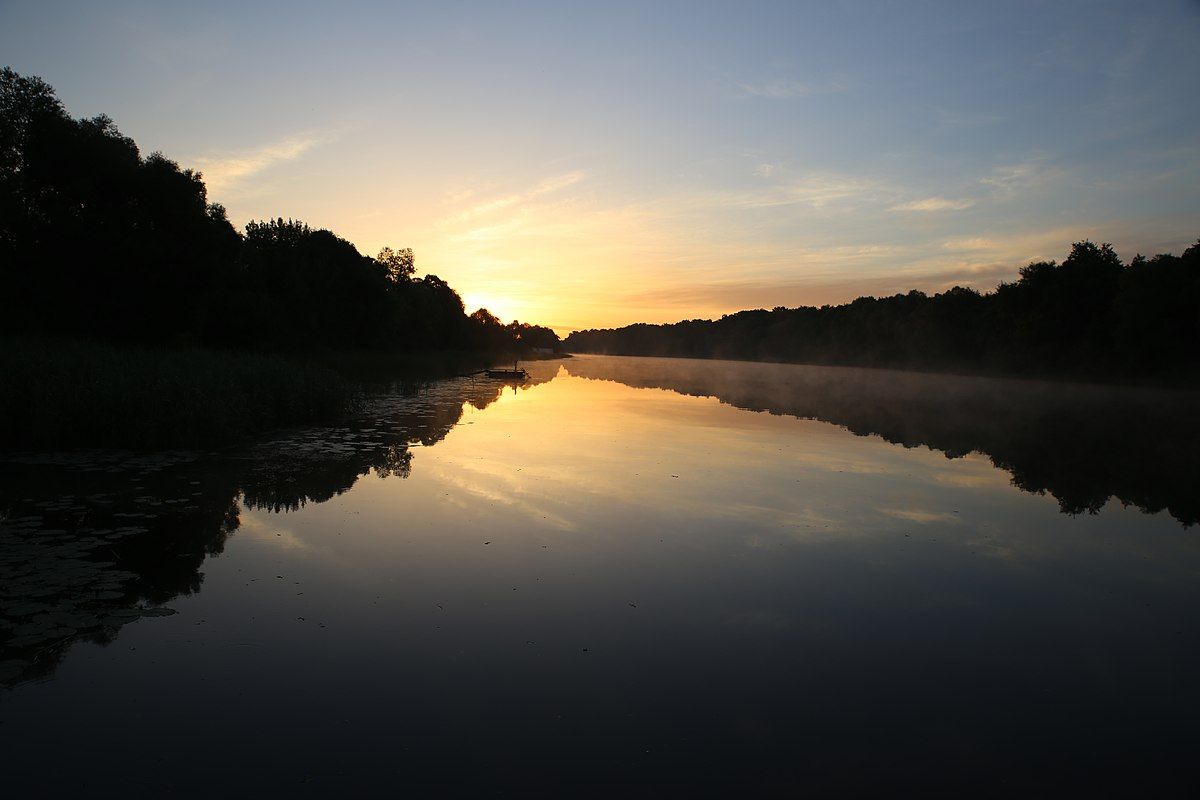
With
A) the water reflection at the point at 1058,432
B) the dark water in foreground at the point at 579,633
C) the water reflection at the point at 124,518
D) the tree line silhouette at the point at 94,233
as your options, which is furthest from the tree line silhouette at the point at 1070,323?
the tree line silhouette at the point at 94,233

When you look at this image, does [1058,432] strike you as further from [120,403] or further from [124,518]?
[120,403]

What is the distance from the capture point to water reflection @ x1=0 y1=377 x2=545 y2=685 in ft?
23.0

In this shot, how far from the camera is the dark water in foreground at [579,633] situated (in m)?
5.04

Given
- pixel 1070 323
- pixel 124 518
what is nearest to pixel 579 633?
pixel 124 518

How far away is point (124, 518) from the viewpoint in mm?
10555

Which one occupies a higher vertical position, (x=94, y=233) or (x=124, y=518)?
(x=94, y=233)

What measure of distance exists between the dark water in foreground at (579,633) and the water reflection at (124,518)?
60 millimetres

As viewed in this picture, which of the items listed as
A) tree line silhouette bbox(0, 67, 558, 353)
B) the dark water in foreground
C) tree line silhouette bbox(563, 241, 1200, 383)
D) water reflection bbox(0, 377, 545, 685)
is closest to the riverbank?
water reflection bbox(0, 377, 545, 685)

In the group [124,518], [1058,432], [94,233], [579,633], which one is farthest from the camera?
[94,233]

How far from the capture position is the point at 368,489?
13.7 meters

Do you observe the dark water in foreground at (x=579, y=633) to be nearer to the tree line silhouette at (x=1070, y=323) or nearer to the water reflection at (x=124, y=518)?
the water reflection at (x=124, y=518)

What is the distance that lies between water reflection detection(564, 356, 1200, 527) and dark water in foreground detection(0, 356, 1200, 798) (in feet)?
2.07

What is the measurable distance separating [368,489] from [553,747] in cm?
969

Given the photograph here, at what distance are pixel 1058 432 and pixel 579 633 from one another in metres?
28.2
